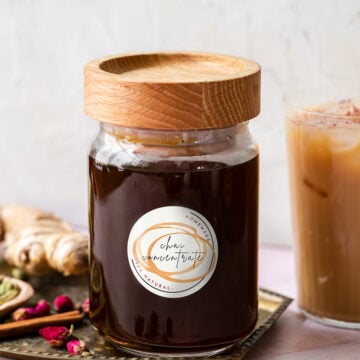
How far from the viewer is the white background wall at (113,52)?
1203 millimetres

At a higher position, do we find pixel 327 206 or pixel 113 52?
pixel 113 52

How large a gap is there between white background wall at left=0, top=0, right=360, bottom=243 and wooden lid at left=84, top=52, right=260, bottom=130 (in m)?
0.29

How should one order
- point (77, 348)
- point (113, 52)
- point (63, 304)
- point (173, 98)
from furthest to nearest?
point (113, 52), point (63, 304), point (77, 348), point (173, 98)

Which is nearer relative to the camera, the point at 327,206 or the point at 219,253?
the point at 219,253

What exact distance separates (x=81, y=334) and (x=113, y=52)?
17.7 inches

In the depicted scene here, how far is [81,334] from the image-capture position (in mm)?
1019

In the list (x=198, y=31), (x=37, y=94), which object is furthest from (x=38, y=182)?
(x=198, y=31)

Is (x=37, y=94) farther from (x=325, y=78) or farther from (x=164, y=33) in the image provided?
(x=325, y=78)

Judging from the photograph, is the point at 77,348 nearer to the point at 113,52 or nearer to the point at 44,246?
the point at 44,246

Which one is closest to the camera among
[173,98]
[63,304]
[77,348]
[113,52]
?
[173,98]

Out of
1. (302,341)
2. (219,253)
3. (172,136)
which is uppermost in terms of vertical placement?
(172,136)

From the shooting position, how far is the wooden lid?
859 millimetres

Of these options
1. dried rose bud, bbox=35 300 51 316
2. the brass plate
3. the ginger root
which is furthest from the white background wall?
dried rose bud, bbox=35 300 51 316

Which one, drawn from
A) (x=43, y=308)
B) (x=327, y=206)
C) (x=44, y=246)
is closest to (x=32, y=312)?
(x=43, y=308)
